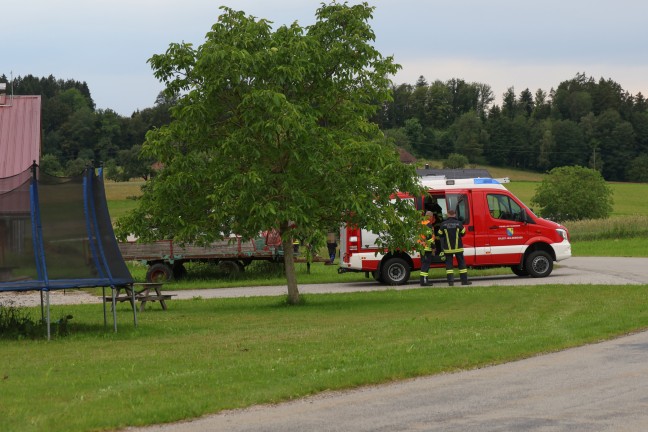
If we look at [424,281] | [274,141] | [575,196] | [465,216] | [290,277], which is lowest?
[424,281]

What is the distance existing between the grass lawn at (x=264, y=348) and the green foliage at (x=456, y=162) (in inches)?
4635

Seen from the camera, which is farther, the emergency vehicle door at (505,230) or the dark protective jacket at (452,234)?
the emergency vehicle door at (505,230)

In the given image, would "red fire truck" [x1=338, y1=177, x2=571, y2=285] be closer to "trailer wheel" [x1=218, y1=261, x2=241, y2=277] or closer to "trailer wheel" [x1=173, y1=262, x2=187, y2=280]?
"trailer wheel" [x1=218, y1=261, x2=241, y2=277]

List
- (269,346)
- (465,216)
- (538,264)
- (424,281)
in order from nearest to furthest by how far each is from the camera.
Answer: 1. (269,346)
2. (424,281)
3. (465,216)
4. (538,264)

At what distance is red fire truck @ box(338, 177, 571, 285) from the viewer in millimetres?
28703

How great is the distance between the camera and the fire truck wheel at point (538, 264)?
95.7 ft

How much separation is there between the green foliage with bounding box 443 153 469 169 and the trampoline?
124290 mm

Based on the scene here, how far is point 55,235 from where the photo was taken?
1697 centimetres

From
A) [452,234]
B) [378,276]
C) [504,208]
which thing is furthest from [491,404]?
[504,208]

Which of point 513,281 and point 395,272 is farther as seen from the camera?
point 395,272

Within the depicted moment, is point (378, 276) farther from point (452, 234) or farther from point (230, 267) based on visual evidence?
point (230, 267)

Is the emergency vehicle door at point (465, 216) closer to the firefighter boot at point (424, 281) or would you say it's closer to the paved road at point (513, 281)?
the paved road at point (513, 281)

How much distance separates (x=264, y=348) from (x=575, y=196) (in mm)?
92524

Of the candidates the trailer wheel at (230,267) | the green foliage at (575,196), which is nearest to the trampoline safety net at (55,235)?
the trailer wheel at (230,267)
